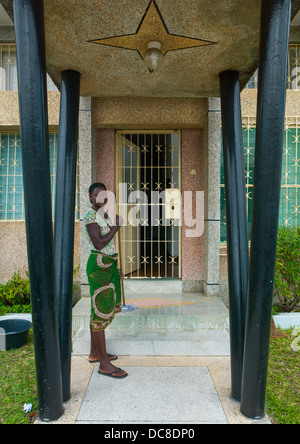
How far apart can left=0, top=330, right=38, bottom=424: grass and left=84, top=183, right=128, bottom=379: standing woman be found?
67 cm

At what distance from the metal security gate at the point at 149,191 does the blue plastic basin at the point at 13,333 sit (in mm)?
1847

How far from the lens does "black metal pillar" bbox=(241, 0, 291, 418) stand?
2.19 metres

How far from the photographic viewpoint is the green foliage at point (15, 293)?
4.81 m

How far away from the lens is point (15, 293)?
481 cm

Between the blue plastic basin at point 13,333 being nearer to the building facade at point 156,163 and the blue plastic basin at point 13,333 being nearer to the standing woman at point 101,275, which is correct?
the building facade at point 156,163

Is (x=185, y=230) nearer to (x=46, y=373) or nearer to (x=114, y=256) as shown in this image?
(x=114, y=256)

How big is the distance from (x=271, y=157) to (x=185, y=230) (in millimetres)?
3114

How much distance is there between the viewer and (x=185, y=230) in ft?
17.4

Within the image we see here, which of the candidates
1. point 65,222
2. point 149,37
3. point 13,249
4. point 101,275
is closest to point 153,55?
point 149,37

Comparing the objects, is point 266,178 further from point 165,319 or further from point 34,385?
point 34,385

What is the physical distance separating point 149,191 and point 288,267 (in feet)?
8.16

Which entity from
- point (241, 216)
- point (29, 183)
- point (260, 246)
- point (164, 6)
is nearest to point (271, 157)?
point (260, 246)

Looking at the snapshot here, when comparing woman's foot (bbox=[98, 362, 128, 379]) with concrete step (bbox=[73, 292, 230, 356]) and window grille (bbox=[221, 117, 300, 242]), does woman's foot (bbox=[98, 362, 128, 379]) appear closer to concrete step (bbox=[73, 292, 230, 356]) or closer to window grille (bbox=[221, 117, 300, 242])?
concrete step (bbox=[73, 292, 230, 356])

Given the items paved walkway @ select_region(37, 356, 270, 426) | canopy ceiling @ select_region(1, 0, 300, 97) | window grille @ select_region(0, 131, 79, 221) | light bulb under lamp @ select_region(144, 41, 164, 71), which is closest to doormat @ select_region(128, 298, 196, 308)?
paved walkway @ select_region(37, 356, 270, 426)
